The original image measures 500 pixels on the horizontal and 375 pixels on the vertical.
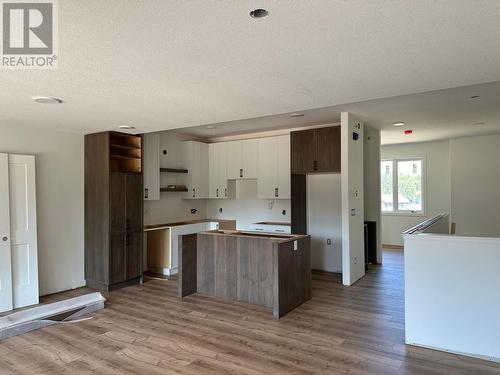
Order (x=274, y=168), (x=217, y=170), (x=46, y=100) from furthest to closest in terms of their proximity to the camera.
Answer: (x=217, y=170), (x=274, y=168), (x=46, y=100)

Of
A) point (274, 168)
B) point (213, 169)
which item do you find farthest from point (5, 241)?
point (274, 168)

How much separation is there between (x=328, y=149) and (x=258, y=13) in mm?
4198

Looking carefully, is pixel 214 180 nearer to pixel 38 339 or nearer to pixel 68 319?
pixel 68 319

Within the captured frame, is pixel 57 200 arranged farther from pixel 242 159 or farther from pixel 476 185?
pixel 476 185

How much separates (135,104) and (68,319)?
2668 millimetres

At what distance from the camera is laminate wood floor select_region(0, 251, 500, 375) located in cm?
292

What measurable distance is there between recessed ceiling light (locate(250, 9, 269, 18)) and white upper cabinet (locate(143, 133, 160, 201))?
4648 millimetres

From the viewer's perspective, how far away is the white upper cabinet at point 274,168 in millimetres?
6461

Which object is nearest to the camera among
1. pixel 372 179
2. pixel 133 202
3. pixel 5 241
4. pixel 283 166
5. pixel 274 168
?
pixel 5 241

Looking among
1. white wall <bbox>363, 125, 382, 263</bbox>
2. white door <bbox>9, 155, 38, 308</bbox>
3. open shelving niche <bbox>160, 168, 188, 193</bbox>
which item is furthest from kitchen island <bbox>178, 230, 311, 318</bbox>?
white wall <bbox>363, 125, 382, 263</bbox>

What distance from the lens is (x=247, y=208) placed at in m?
7.44

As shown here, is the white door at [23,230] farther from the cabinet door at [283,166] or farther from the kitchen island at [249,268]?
the cabinet door at [283,166]

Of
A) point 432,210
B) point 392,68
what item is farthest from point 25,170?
point 432,210

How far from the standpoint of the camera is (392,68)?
262 cm
